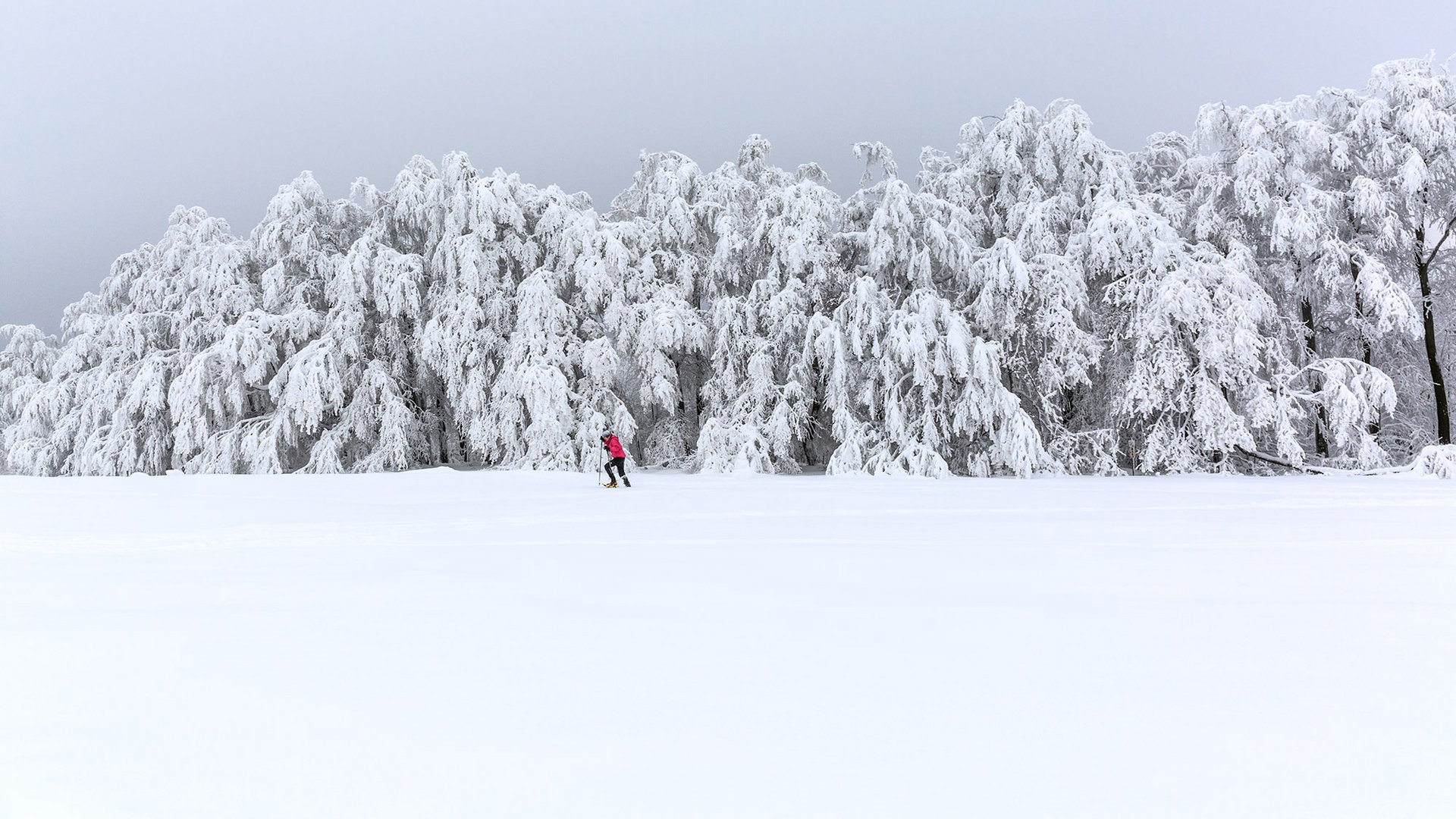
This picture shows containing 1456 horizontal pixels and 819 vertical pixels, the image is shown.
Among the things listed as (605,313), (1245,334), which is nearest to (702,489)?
(605,313)

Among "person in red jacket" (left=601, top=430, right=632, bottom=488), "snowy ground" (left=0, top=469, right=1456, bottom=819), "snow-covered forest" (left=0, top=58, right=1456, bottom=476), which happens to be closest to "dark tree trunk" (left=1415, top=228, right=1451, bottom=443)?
"snow-covered forest" (left=0, top=58, right=1456, bottom=476)

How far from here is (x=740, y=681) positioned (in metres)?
2.29

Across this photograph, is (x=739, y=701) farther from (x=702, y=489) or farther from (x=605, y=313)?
(x=605, y=313)

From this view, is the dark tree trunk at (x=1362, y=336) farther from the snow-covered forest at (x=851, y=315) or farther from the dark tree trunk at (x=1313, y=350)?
the dark tree trunk at (x=1313, y=350)

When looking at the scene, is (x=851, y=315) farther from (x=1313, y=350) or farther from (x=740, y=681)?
(x=740, y=681)

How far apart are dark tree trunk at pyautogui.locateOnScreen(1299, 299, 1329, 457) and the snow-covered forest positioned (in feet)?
0.28

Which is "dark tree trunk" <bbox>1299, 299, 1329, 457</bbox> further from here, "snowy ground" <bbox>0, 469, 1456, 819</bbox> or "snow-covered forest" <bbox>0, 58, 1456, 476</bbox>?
"snowy ground" <bbox>0, 469, 1456, 819</bbox>

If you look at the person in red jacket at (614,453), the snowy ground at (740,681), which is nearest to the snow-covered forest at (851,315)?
the person in red jacket at (614,453)

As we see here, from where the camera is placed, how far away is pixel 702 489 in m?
10.7

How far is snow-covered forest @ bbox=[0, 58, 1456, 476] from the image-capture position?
13.4 meters

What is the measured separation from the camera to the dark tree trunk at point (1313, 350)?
13805mm

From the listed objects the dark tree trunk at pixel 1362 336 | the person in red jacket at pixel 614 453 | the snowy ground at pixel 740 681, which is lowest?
the snowy ground at pixel 740 681

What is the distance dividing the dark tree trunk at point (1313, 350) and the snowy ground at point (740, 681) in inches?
418

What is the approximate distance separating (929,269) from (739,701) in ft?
46.0
